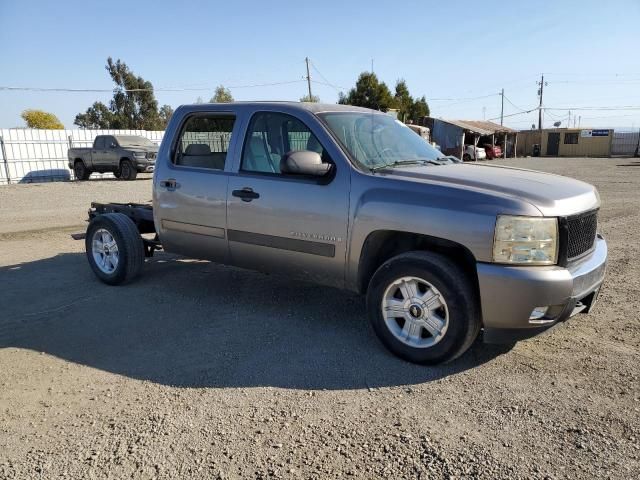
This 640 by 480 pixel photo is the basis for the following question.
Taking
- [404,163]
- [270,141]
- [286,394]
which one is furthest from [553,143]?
[286,394]

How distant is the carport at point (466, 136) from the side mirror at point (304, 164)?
36352 mm

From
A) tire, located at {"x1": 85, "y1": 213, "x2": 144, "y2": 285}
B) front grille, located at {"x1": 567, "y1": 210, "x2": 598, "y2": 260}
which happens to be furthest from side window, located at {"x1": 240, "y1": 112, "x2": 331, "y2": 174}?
front grille, located at {"x1": 567, "y1": 210, "x2": 598, "y2": 260}

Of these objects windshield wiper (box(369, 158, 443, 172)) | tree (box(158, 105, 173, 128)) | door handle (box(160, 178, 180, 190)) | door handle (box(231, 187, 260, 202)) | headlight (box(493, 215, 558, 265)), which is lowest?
headlight (box(493, 215, 558, 265))

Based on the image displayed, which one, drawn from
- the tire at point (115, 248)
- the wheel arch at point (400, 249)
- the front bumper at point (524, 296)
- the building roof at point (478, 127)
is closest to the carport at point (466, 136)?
the building roof at point (478, 127)

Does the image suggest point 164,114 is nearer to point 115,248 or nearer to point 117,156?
point 117,156

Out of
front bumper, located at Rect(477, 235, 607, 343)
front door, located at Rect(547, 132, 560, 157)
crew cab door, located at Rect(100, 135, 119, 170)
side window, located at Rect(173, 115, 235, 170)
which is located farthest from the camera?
front door, located at Rect(547, 132, 560, 157)

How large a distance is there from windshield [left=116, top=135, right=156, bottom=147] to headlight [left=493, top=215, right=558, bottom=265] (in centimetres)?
2062

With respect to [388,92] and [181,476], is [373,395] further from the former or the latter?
[388,92]

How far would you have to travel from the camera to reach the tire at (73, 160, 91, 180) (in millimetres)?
22234

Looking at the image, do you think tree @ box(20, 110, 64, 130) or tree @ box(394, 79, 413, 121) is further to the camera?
tree @ box(20, 110, 64, 130)

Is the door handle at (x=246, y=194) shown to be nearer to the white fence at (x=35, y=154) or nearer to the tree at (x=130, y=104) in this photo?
the white fence at (x=35, y=154)

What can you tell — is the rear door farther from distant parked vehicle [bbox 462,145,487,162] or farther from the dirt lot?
distant parked vehicle [bbox 462,145,487,162]

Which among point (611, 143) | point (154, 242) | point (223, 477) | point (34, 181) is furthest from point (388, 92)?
point (223, 477)

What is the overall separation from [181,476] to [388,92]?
49.2m
